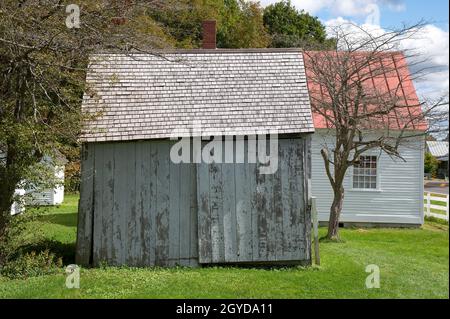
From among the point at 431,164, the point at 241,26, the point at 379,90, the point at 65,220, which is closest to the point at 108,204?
the point at 379,90

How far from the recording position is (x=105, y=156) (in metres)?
11.4

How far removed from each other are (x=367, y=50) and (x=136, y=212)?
950 cm

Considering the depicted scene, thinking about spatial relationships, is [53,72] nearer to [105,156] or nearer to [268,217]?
[105,156]

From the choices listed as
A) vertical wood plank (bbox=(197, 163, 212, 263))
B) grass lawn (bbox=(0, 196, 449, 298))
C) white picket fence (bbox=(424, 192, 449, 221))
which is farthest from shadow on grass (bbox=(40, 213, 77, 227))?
white picket fence (bbox=(424, 192, 449, 221))

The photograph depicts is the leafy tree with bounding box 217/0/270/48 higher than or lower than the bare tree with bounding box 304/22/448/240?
higher

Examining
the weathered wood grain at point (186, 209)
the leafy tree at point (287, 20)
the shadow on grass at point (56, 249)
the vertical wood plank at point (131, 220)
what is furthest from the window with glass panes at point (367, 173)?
the leafy tree at point (287, 20)

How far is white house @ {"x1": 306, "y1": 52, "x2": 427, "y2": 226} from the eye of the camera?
20.5m

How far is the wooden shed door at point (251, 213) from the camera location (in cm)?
1121

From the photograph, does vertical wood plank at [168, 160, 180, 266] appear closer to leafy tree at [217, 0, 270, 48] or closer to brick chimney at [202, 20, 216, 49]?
brick chimney at [202, 20, 216, 49]

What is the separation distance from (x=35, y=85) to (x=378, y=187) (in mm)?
13647

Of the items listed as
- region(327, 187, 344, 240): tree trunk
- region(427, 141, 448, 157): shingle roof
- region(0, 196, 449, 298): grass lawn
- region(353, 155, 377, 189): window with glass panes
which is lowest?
region(0, 196, 449, 298): grass lawn

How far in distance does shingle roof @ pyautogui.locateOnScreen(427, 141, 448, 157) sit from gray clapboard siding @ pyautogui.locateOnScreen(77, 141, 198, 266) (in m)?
8.70

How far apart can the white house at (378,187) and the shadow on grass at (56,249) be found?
1026 cm

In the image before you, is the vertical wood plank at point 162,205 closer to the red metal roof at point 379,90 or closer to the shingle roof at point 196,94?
the shingle roof at point 196,94
